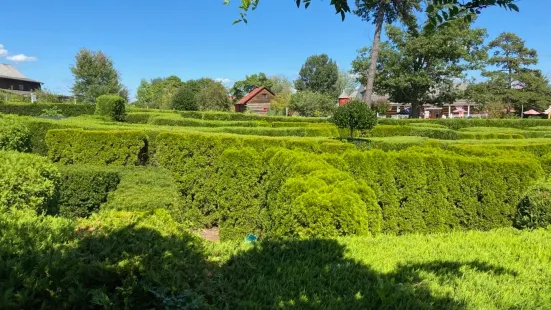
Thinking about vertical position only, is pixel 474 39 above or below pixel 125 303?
above

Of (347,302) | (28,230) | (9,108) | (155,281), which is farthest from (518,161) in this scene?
(9,108)

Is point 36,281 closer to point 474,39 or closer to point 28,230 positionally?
point 28,230

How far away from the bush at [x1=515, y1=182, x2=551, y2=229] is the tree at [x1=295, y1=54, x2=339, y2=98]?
83604mm

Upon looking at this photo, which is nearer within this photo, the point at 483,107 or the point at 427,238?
the point at 427,238

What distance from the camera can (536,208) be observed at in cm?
532

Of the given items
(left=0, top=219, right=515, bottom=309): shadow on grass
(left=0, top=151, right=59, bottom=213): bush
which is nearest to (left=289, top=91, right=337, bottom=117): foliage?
(left=0, top=151, right=59, bottom=213): bush

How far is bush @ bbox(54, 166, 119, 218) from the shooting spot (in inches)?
255

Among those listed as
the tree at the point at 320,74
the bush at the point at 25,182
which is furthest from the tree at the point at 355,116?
the tree at the point at 320,74

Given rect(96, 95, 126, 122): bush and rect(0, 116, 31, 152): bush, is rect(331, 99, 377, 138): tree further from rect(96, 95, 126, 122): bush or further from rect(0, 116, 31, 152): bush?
rect(96, 95, 126, 122): bush

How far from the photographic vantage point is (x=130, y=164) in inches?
340

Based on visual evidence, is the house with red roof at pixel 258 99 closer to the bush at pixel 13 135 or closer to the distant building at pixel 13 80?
the distant building at pixel 13 80

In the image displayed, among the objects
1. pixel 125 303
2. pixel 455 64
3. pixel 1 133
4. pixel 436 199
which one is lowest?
pixel 436 199

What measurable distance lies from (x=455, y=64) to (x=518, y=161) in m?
33.6

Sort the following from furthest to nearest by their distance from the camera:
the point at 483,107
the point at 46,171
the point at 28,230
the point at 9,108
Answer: the point at 483,107
the point at 9,108
the point at 46,171
the point at 28,230
